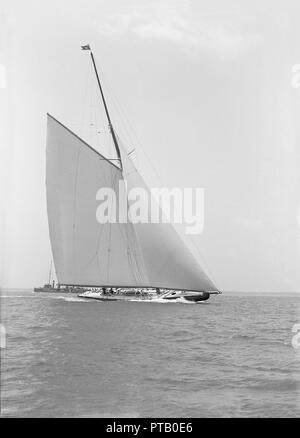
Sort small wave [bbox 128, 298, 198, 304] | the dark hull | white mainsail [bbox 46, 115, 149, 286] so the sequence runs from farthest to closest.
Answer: the dark hull < small wave [bbox 128, 298, 198, 304] < white mainsail [bbox 46, 115, 149, 286]

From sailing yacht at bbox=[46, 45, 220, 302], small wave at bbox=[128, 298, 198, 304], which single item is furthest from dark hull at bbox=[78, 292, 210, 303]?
sailing yacht at bbox=[46, 45, 220, 302]

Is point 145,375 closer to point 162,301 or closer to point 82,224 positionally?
point 82,224

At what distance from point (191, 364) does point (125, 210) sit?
104 feet

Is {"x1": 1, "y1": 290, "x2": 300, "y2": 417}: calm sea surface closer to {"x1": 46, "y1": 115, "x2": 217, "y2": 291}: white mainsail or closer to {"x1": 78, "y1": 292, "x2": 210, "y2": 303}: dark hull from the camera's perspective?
{"x1": 46, "y1": 115, "x2": 217, "y2": 291}: white mainsail

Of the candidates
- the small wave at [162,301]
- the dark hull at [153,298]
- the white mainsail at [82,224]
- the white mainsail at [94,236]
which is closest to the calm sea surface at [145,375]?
the white mainsail at [82,224]

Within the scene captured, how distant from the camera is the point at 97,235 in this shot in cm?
4534

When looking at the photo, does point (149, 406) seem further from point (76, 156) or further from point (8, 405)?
point (76, 156)

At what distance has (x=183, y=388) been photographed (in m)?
11.5

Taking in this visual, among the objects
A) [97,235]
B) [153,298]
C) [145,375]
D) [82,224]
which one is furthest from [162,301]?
[145,375]

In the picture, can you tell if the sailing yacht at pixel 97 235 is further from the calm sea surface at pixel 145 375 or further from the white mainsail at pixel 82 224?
the calm sea surface at pixel 145 375

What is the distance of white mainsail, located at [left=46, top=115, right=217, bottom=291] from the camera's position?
4472cm

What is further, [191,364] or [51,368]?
[191,364]
